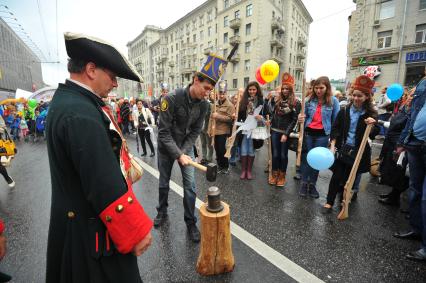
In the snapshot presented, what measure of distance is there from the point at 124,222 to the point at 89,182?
242mm

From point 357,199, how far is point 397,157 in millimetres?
1186

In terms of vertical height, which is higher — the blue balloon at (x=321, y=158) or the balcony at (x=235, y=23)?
the balcony at (x=235, y=23)

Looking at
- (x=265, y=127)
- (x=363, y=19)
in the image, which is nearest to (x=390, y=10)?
(x=363, y=19)

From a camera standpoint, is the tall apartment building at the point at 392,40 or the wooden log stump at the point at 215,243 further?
the tall apartment building at the point at 392,40

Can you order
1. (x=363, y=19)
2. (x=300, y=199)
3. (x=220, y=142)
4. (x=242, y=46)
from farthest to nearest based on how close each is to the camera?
(x=242, y=46) → (x=363, y=19) → (x=220, y=142) → (x=300, y=199)

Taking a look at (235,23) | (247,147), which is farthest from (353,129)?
(235,23)

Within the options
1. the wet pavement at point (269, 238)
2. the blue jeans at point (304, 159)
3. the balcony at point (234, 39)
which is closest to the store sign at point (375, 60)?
the balcony at point (234, 39)

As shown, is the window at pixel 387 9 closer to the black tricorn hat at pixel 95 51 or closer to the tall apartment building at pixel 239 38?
the tall apartment building at pixel 239 38

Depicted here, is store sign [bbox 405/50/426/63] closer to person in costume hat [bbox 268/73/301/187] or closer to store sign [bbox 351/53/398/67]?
store sign [bbox 351/53/398/67]

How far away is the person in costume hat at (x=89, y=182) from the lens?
3.33 feet

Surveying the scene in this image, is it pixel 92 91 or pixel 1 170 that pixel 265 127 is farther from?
pixel 1 170

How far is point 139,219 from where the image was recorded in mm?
1108

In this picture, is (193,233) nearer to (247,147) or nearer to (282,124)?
(247,147)

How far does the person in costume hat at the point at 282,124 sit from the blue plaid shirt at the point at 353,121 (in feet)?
3.41
